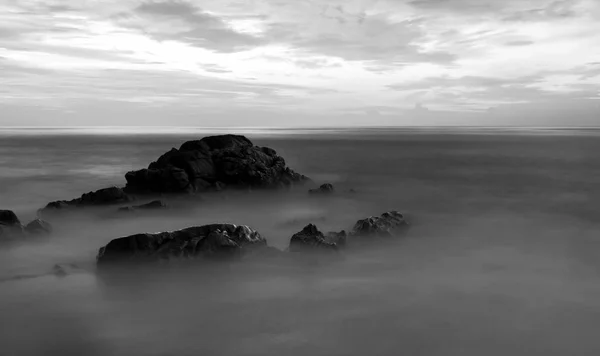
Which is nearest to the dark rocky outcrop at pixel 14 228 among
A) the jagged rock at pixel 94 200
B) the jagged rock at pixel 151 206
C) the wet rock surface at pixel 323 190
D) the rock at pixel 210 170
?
the jagged rock at pixel 151 206

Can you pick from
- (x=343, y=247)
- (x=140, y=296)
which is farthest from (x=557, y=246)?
(x=140, y=296)

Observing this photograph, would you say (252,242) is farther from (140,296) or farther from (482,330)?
(482,330)

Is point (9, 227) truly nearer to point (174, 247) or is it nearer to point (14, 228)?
point (14, 228)

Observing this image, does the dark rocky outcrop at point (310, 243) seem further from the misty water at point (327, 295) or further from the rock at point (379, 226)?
the rock at point (379, 226)

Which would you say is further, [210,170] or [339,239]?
[210,170]

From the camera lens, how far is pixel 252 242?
13.9 metres

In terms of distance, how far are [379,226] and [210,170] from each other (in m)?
12.2

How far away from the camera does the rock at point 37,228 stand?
1606 centimetres

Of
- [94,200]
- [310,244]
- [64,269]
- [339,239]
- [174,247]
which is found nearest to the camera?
[174,247]

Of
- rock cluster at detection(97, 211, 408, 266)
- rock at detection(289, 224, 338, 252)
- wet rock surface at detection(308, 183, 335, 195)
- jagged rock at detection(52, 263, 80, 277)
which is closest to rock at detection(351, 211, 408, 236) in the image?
rock cluster at detection(97, 211, 408, 266)

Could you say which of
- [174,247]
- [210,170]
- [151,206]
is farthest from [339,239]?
[210,170]

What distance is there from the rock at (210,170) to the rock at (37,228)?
295 inches

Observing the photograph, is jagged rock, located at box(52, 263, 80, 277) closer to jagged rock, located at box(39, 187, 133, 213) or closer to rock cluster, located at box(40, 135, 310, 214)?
jagged rock, located at box(39, 187, 133, 213)

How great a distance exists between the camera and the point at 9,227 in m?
15.4
